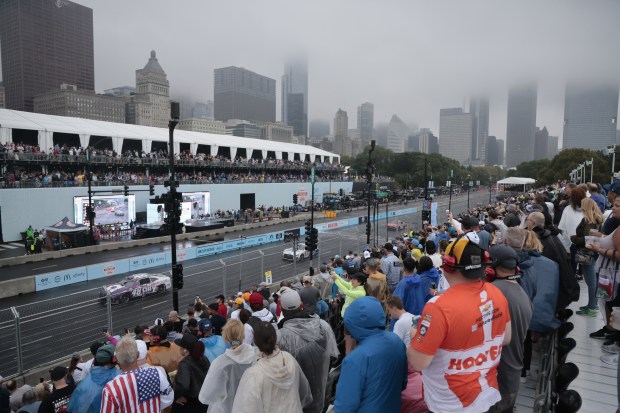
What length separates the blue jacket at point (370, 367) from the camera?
2658mm

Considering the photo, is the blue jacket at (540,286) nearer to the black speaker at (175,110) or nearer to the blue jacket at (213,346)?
the blue jacket at (213,346)

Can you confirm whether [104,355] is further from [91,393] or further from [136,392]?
[136,392]

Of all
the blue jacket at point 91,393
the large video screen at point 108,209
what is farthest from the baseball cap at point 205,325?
the large video screen at point 108,209

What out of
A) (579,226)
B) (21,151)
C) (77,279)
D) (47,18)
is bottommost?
(77,279)

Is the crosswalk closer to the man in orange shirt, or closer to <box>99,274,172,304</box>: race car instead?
<box>99,274,172,304</box>: race car

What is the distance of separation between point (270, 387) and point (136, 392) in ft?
4.10

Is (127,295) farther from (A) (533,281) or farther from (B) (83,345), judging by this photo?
(A) (533,281)

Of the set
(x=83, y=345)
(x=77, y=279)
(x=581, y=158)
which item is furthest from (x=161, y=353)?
(x=581, y=158)

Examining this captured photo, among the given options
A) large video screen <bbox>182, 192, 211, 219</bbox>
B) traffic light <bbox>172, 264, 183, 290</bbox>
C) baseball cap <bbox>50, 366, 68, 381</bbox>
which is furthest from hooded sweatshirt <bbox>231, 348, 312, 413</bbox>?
large video screen <bbox>182, 192, 211, 219</bbox>

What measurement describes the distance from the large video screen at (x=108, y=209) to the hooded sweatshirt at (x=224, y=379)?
35.7m

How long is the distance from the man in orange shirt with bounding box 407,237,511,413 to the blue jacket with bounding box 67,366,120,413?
3.16 meters

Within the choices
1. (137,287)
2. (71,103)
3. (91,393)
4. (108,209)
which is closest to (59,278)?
(137,287)

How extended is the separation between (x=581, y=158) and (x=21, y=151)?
85.3 m

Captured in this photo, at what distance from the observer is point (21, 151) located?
3381cm
